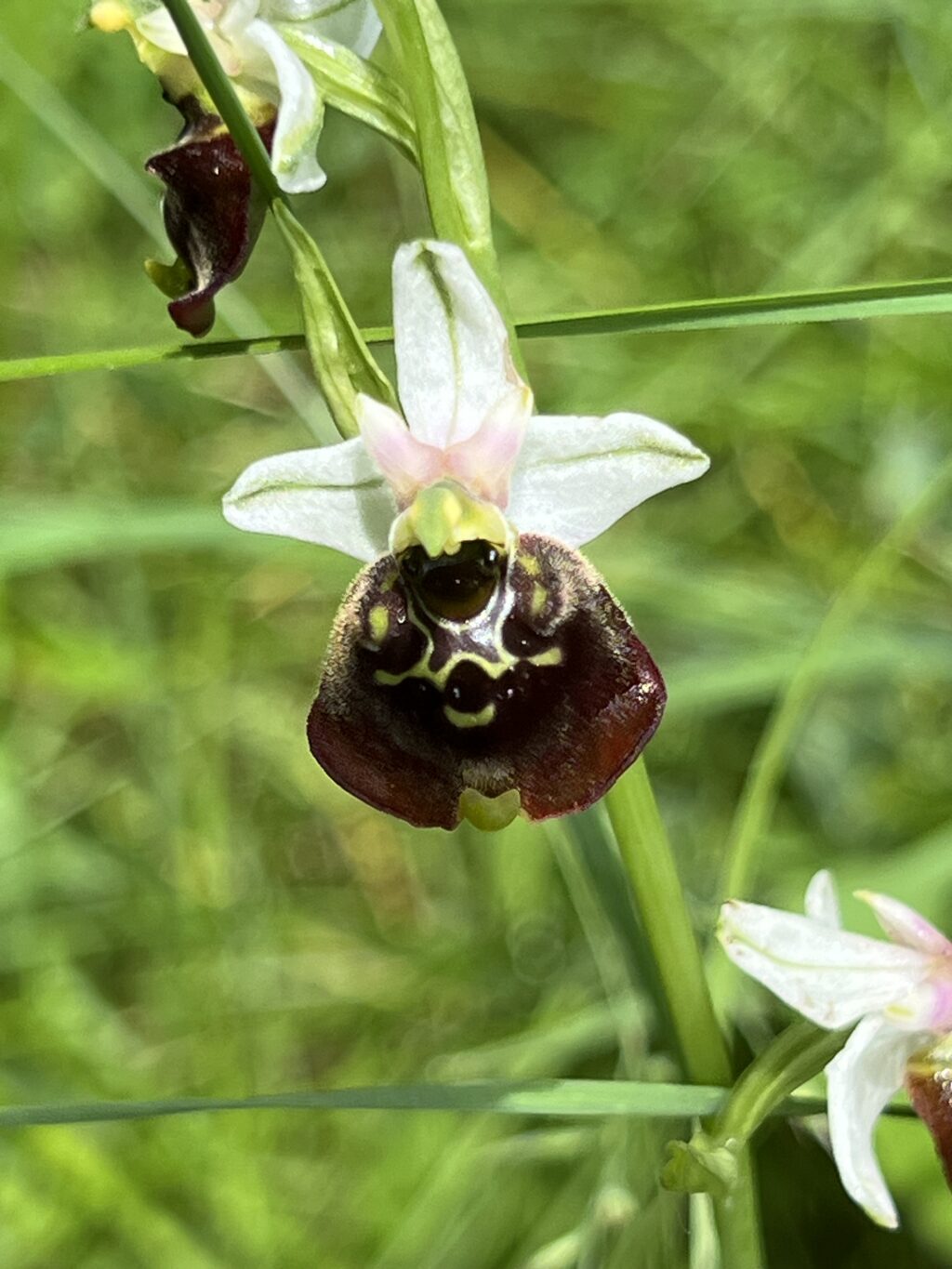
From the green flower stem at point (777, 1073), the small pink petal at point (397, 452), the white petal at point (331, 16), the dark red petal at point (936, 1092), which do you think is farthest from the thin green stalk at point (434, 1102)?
the white petal at point (331, 16)

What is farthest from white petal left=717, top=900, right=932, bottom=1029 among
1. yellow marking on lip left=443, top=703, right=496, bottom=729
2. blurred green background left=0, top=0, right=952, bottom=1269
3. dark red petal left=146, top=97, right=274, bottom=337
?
dark red petal left=146, top=97, right=274, bottom=337

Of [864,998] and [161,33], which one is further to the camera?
[161,33]

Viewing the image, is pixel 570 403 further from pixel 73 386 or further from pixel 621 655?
pixel 621 655

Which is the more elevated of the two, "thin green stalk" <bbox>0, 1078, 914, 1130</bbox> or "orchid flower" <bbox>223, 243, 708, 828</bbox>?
"orchid flower" <bbox>223, 243, 708, 828</bbox>

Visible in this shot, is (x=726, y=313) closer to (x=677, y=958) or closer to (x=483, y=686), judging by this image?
(x=483, y=686)

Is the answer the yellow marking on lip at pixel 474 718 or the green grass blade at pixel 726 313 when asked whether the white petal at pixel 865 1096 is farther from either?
the green grass blade at pixel 726 313

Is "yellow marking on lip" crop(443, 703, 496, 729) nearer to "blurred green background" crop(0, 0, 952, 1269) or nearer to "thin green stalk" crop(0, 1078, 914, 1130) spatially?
"thin green stalk" crop(0, 1078, 914, 1130)

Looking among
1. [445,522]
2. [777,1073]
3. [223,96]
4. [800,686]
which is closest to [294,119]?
[223,96]
